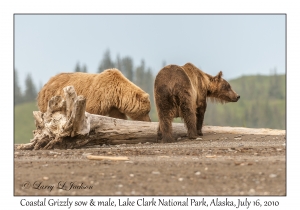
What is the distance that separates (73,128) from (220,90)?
4760 millimetres

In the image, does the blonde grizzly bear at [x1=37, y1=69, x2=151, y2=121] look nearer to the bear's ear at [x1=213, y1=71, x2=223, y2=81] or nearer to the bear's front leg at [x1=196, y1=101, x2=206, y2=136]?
the bear's front leg at [x1=196, y1=101, x2=206, y2=136]

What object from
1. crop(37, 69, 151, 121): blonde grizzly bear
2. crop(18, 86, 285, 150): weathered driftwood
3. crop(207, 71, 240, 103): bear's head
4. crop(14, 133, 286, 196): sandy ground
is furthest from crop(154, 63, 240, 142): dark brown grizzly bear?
crop(14, 133, 286, 196): sandy ground

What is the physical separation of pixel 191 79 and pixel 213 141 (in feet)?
5.66

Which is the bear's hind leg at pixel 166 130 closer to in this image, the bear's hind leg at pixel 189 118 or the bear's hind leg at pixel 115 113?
the bear's hind leg at pixel 189 118

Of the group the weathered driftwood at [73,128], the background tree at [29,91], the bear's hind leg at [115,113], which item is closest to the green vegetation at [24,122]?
the background tree at [29,91]

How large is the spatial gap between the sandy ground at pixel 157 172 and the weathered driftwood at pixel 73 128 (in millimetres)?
855

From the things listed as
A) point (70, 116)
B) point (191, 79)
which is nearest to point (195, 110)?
point (191, 79)

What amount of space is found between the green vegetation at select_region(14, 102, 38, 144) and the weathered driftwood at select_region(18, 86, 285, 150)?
80.1 m

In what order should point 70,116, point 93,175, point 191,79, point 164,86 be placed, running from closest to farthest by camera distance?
point 93,175, point 70,116, point 164,86, point 191,79

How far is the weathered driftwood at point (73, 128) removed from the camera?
10.1 metres

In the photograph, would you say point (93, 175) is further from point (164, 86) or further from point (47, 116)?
point (164, 86)

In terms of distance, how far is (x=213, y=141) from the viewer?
11445 mm

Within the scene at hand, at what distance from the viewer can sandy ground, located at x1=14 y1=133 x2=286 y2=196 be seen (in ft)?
20.9

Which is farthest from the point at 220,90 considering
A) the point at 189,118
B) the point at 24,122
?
the point at 24,122
